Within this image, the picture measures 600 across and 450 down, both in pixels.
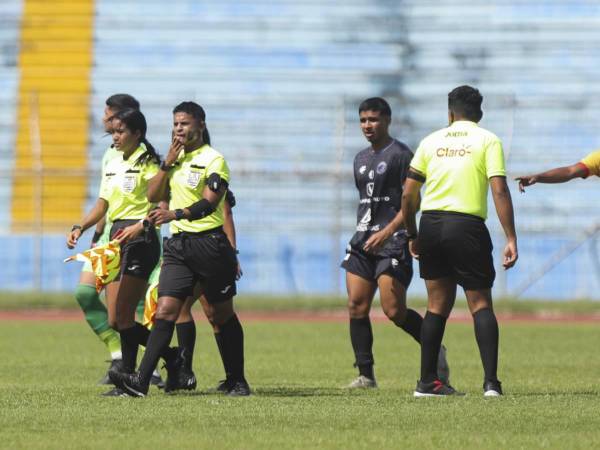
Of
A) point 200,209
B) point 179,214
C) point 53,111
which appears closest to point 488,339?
point 200,209

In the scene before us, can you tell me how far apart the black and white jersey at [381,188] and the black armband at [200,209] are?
71.7 inches

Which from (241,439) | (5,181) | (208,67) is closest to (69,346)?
(241,439)

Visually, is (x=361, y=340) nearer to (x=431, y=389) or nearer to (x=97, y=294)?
(x=431, y=389)

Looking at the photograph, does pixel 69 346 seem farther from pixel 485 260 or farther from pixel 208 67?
pixel 208 67

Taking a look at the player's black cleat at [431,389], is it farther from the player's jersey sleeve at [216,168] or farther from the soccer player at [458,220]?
the player's jersey sleeve at [216,168]

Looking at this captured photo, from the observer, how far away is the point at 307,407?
Result: 323 inches

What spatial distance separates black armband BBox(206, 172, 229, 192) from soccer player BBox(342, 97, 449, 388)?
163 centimetres

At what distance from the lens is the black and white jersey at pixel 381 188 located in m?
10.3

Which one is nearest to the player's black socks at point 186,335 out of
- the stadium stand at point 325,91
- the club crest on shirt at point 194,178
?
the club crest on shirt at point 194,178

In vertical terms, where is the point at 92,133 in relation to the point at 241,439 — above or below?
above

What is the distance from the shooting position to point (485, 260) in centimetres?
879

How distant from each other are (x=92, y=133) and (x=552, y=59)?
29.3 feet

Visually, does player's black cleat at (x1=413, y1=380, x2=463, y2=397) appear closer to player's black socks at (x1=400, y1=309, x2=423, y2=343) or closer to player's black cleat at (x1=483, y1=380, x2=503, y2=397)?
player's black cleat at (x1=483, y1=380, x2=503, y2=397)

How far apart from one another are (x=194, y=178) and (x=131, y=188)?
0.98 metres
